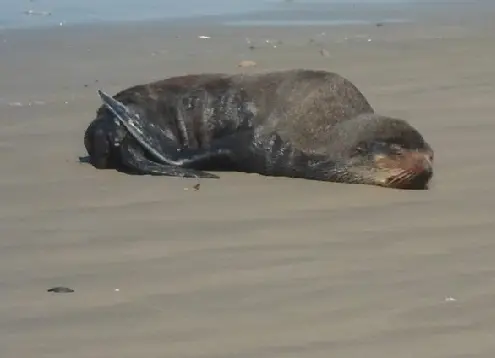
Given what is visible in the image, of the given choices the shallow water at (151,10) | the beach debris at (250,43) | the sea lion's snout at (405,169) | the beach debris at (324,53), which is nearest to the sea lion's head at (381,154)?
the sea lion's snout at (405,169)

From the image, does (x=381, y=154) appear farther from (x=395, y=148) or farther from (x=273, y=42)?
(x=273, y=42)

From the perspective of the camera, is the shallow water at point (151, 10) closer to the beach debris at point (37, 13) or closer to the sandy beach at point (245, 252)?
the beach debris at point (37, 13)

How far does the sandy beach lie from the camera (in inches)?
140

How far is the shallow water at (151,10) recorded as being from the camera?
34.3ft

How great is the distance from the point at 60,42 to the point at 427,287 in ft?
19.6

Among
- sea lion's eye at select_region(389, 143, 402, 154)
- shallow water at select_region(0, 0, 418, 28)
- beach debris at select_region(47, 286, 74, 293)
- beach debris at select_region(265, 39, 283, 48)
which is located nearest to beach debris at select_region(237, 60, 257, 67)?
beach debris at select_region(265, 39, 283, 48)

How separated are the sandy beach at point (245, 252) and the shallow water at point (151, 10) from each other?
10.3ft

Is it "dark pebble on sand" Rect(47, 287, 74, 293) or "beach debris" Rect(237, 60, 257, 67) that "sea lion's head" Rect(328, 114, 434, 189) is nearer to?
"dark pebble on sand" Rect(47, 287, 74, 293)

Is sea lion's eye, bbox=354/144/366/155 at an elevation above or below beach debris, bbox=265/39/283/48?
below

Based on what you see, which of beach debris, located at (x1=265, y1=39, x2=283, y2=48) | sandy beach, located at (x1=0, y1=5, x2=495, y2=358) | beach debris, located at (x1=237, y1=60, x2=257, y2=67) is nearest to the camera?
sandy beach, located at (x1=0, y1=5, x2=495, y2=358)

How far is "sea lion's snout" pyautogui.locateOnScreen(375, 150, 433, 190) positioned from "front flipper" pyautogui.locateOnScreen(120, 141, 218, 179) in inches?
29.8

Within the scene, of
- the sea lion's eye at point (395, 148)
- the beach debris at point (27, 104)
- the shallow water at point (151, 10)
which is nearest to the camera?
the sea lion's eye at point (395, 148)

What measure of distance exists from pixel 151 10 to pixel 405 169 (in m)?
6.41

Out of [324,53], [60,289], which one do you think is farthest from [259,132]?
[324,53]
